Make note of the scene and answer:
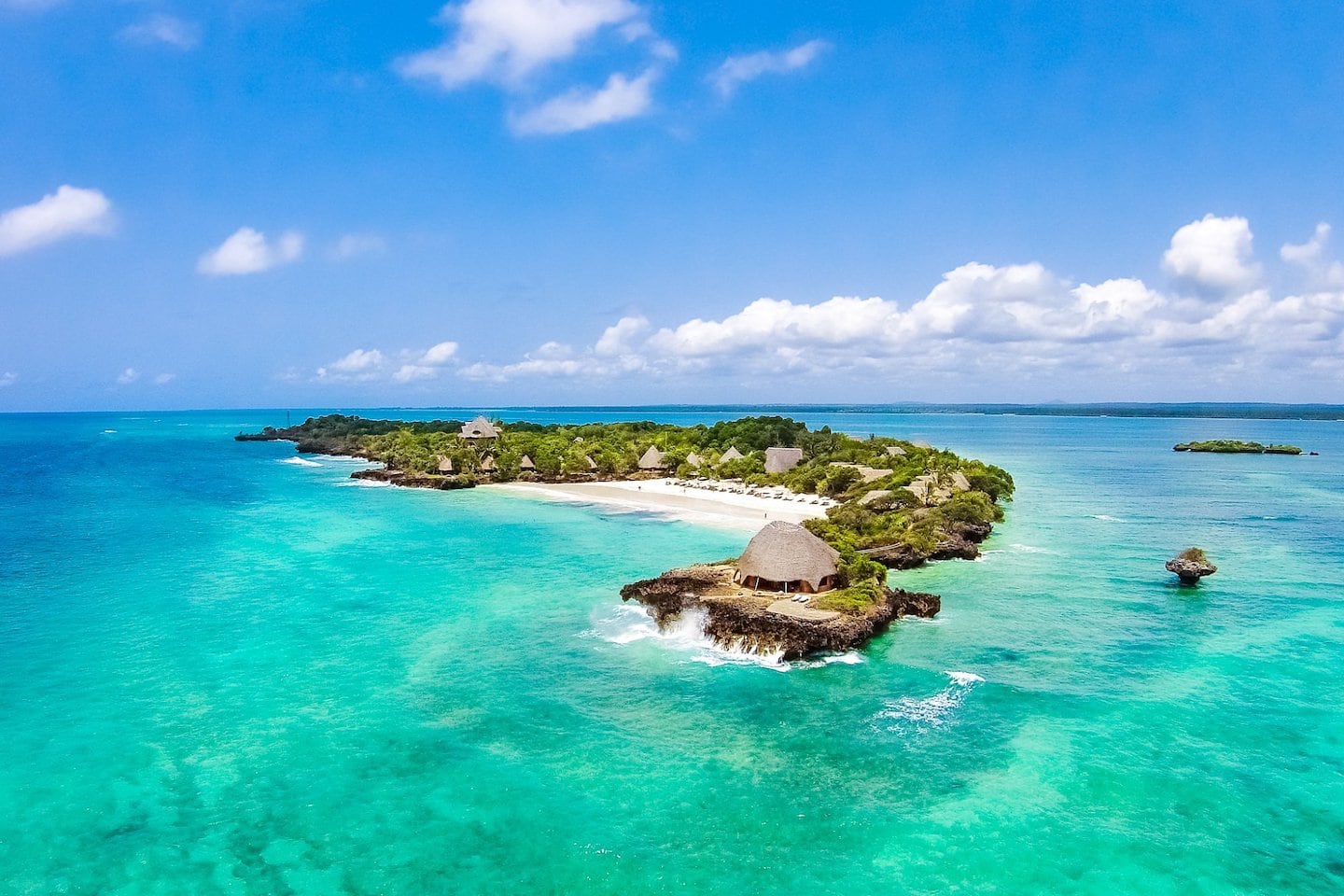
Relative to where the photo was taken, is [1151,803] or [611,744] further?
[611,744]

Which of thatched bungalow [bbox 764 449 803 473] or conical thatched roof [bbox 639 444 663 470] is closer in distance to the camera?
thatched bungalow [bbox 764 449 803 473]

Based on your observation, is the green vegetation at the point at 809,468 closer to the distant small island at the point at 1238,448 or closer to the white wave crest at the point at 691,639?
the white wave crest at the point at 691,639

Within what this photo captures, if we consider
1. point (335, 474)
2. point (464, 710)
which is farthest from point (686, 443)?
point (464, 710)

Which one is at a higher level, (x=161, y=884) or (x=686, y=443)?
(x=686, y=443)

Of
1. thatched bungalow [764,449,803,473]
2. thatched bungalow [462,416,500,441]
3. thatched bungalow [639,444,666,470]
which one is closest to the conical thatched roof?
thatched bungalow [639,444,666,470]

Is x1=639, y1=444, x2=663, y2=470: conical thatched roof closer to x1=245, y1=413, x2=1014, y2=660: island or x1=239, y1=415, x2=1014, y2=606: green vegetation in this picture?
x1=245, y1=413, x2=1014, y2=660: island

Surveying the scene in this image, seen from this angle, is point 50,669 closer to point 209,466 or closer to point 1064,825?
point 1064,825

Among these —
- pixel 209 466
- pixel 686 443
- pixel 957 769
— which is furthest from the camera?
pixel 209 466

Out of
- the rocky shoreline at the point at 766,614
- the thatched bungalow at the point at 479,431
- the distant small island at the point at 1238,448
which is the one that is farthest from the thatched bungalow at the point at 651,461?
the distant small island at the point at 1238,448
